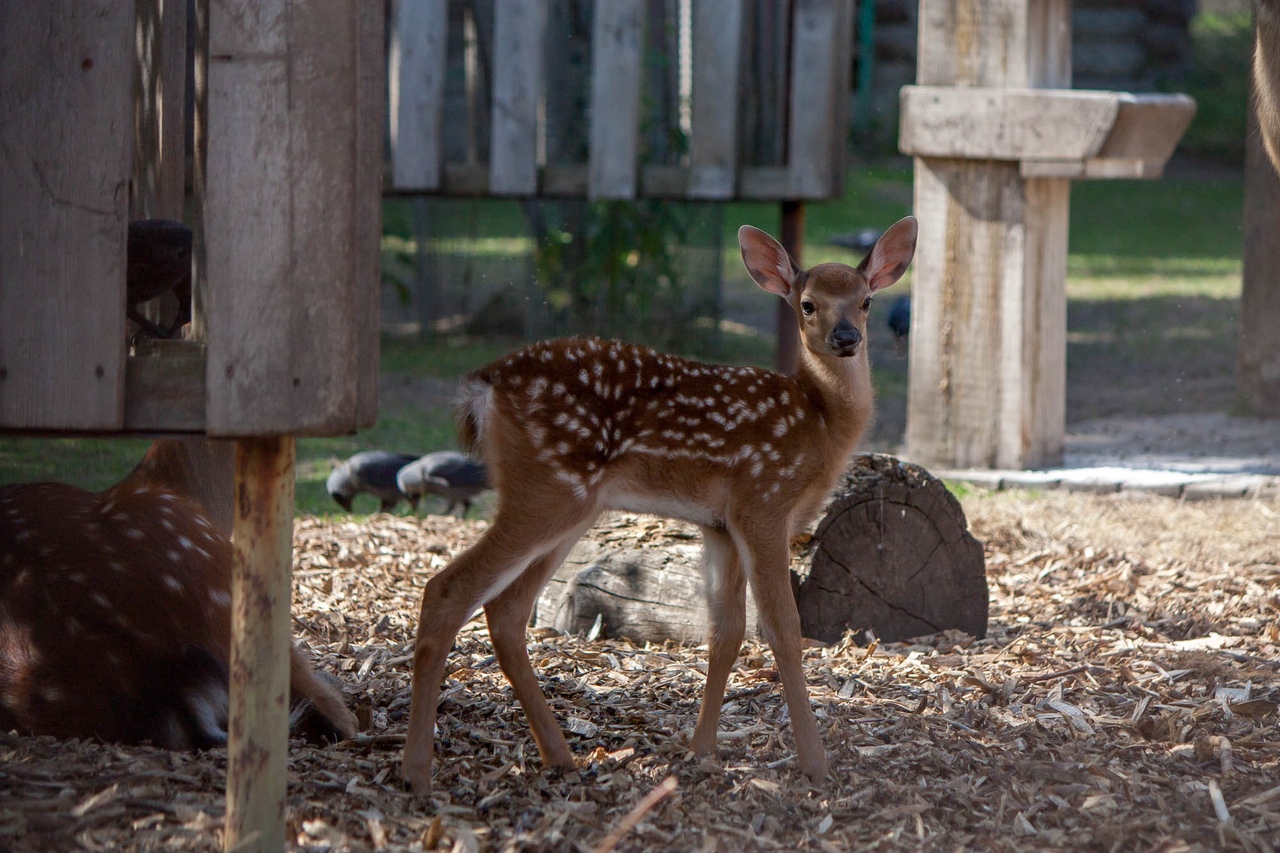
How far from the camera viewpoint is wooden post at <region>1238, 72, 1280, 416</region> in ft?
29.3

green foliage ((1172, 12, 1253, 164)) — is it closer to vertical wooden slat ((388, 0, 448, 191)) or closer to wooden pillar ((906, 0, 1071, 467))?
wooden pillar ((906, 0, 1071, 467))

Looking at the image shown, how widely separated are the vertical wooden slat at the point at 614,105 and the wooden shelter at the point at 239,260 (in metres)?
5.44

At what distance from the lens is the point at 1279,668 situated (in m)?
4.80

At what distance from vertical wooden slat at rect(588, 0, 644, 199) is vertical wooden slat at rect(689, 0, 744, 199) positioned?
35 cm

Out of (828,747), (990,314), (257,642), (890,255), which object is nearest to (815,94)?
(990,314)

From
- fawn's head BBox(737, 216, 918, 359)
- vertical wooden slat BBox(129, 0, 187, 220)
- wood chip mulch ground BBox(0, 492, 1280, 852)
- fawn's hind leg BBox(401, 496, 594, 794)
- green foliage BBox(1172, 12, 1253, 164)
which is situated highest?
green foliage BBox(1172, 12, 1253, 164)

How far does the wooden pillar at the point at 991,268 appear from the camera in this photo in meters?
7.59

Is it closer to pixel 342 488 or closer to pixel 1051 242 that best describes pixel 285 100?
pixel 342 488

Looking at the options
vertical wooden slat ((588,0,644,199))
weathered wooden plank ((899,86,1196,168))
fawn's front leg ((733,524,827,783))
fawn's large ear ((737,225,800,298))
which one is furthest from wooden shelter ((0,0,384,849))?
vertical wooden slat ((588,0,644,199))

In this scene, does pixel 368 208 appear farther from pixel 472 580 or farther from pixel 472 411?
pixel 472 580

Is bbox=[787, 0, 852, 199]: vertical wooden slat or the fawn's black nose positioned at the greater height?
bbox=[787, 0, 852, 199]: vertical wooden slat

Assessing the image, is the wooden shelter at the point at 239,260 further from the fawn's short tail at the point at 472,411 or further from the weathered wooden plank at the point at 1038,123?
the weathered wooden plank at the point at 1038,123

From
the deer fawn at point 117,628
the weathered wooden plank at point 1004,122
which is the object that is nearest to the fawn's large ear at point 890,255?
the deer fawn at point 117,628

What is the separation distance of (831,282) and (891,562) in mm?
1346
